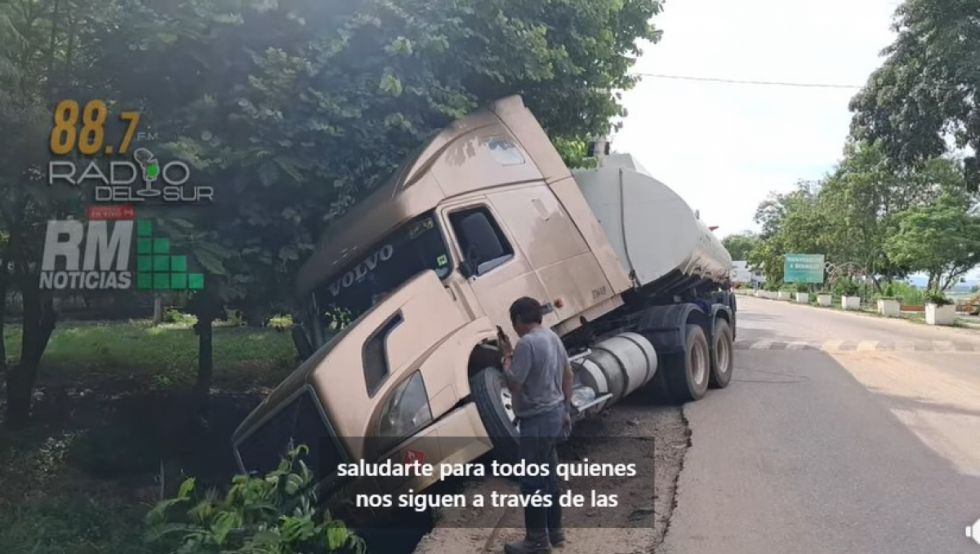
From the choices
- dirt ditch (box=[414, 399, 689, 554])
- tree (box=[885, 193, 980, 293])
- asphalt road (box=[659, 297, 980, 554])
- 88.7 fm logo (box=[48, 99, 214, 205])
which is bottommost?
dirt ditch (box=[414, 399, 689, 554])

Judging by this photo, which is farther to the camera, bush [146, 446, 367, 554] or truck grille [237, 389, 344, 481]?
truck grille [237, 389, 344, 481]

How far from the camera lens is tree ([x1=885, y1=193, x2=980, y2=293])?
110ft

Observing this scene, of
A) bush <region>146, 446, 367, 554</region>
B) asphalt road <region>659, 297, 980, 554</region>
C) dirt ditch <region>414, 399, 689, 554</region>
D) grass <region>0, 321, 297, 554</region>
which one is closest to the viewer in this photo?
bush <region>146, 446, 367, 554</region>

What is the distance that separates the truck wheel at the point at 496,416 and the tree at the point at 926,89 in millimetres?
15994

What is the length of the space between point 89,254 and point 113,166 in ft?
3.29

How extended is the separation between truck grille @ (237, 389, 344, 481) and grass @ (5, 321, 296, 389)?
26.8ft

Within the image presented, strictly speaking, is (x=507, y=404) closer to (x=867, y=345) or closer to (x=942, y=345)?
(x=867, y=345)

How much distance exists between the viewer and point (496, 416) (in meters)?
Result: 5.49

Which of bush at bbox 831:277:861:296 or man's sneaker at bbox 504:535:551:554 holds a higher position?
bush at bbox 831:277:861:296

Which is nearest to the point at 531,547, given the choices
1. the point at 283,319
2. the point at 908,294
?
the point at 283,319

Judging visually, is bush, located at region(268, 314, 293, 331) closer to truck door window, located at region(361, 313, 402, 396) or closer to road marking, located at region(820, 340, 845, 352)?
truck door window, located at region(361, 313, 402, 396)

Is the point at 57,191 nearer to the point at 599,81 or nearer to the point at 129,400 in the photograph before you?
the point at 129,400

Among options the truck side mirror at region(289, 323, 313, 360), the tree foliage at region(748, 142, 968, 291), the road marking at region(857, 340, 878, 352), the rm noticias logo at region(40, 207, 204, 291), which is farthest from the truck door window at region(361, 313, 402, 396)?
the tree foliage at region(748, 142, 968, 291)

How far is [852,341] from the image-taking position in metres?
17.7
